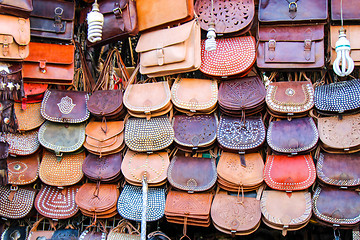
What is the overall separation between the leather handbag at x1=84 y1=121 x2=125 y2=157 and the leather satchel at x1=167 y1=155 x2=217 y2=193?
0.55 metres

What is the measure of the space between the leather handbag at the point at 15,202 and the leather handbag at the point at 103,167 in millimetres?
575

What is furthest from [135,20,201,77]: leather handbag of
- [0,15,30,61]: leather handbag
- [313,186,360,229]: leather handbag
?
[313,186,360,229]: leather handbag

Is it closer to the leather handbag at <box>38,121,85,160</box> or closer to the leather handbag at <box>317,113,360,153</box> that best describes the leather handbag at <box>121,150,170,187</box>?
the leather handbag at <box>38,121,85,160</box>

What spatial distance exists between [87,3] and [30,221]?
217 cm

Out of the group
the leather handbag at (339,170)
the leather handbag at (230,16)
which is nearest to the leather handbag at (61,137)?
the leather handbag at (230,16)

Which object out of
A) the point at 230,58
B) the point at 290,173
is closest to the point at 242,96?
the point at 230,58

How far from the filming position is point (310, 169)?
3748 mm

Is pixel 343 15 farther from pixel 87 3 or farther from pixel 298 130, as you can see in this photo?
pixel 87 3

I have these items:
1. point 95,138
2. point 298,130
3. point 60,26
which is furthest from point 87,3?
point 298,130

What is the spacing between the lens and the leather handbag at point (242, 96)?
3.90 m

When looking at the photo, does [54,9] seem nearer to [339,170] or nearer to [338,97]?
[338,97]

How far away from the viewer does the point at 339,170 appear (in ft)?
12.2

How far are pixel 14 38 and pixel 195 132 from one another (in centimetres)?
172

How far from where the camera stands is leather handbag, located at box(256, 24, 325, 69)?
3881 millimetres
